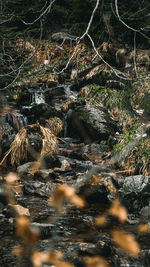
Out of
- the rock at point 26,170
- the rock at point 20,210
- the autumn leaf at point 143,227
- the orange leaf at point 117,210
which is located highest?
the rock at point 20,210

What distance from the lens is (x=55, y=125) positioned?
8609 millimetres

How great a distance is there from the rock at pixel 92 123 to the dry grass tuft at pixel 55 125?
16.1 inches

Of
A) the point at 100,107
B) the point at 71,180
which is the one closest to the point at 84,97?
the point at 100,107

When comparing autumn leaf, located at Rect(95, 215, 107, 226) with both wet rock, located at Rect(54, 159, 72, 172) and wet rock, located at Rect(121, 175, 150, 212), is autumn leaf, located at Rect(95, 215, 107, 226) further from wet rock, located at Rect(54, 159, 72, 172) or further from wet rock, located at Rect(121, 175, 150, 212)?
wet rock, located at Rect(54, 159, 72, 172)

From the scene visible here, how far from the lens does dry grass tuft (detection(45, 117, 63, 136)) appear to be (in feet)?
27.9

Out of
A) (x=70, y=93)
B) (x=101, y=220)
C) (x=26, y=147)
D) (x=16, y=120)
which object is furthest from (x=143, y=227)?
(x=70, y=93)

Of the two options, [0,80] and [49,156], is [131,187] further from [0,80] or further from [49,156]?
[0,80]

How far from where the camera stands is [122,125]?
8258 mm

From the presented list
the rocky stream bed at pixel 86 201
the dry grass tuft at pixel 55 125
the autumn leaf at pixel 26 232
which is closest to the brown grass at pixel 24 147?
the rocky stream bed at pixel 86 201

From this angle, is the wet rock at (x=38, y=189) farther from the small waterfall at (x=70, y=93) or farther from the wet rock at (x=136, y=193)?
the small waterfall at (x=70, y=93)

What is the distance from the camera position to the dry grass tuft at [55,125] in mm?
8516

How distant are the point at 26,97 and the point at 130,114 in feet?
15.2

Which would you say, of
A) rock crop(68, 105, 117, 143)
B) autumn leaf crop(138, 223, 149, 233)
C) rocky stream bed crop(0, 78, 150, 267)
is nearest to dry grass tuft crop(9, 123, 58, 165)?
rocky stream bed crop(0, 78, 150, 267)

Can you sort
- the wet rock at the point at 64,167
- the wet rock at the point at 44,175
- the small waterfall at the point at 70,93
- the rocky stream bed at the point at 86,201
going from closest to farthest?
the rocky stream bed at the point at 86,201 < the wet rock at the point at 44,175 < the wet rock at the point at 64,167 < the small waterfall at the point at 70,93
